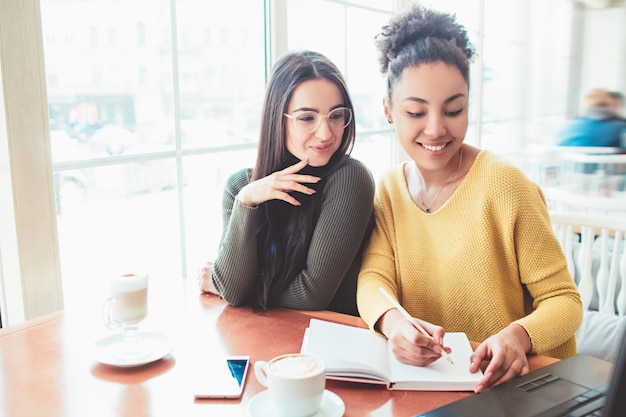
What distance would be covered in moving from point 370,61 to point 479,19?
1.25 metres

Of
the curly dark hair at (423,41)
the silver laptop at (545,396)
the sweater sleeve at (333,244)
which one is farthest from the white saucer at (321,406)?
the curly dark hair at (423,41)

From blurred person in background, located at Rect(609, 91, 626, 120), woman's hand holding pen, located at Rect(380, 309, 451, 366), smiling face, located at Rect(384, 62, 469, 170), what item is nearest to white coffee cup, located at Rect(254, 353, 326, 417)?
woman's hand holding pen, located at Rect(380, 309, 451, 366)

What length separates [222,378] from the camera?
0.99 meters

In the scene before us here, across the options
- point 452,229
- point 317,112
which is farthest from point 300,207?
point 452,229

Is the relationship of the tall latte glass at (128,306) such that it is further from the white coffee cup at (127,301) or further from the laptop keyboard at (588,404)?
the laptop keyboard at (588,404)

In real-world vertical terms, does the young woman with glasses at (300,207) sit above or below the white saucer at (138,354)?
above

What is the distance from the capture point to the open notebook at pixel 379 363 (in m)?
0.96

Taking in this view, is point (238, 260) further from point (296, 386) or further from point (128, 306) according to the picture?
point (296, 386)

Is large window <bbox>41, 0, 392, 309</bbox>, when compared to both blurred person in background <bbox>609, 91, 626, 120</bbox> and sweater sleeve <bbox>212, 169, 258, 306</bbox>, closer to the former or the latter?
sweater sleeve <bbox>212, 169, 258, 306</bbox>

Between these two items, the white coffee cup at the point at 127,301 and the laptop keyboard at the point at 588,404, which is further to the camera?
the white coffee cup at the point at 127,301

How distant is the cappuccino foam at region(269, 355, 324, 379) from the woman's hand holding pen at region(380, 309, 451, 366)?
23 cm

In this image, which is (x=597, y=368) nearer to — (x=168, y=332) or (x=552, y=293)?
(x=552, y=293)

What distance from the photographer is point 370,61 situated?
2906 mm

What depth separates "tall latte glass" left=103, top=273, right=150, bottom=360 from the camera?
1066 mm
